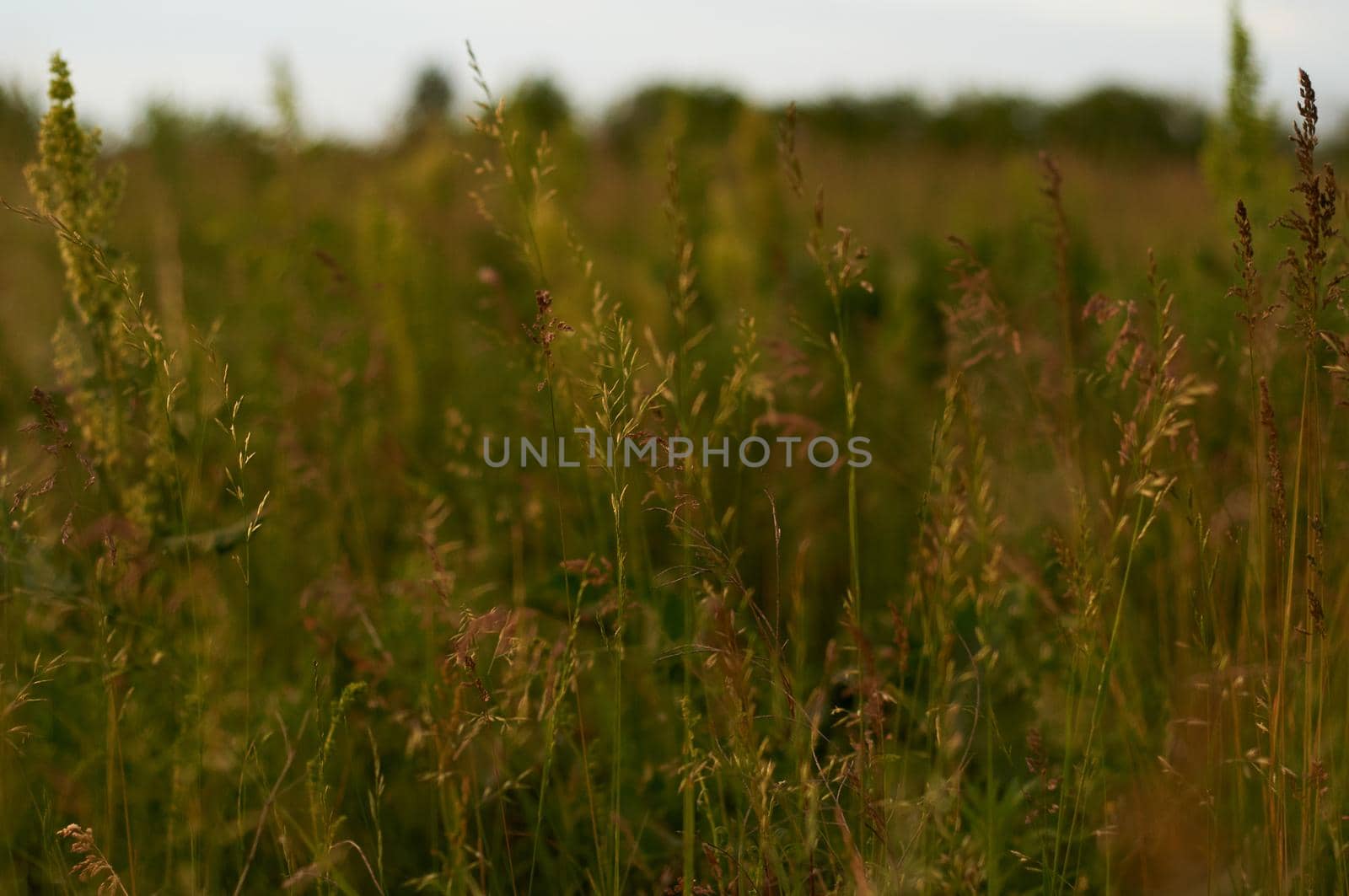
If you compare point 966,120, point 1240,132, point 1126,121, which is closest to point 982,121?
point 966,120

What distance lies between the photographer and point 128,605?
4.56 ft

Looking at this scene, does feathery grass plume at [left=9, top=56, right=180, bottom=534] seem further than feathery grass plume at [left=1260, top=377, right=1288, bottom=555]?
Yes

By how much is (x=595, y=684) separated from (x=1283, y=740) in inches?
38.9

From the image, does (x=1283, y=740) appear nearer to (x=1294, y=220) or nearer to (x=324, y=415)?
(x=1294, y=220)

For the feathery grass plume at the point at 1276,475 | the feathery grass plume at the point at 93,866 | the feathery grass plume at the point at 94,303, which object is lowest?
the feathery grass plume at the point at 93,866

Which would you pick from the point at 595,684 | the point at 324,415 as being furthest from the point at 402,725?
the point at 324,415

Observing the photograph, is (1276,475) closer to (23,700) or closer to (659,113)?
(23,700)

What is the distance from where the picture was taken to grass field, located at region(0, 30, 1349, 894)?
998mm

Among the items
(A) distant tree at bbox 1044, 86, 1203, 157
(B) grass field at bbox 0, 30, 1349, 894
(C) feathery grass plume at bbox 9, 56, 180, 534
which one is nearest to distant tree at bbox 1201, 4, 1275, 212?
(B) grass field at bbox 0, 30, 1349, 894

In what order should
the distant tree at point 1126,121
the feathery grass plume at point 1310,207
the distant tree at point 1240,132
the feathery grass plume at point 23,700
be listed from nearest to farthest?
the feathery grass plume at point 1310,207 → the feathery grass plume at point 23,700 → the distant tree at point 1240,132 → the distant tree at point 1126,121

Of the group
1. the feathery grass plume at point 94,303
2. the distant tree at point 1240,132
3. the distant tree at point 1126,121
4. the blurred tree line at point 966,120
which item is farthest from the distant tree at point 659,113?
the feathery grass plume at point 94,303

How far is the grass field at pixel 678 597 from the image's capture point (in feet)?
3.27

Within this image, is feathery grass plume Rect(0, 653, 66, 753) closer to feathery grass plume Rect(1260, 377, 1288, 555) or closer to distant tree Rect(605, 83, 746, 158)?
feathery grass plume Rect(1260, 377, 1288, 555)

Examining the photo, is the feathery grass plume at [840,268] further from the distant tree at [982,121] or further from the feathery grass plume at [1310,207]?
the distant tree at [982,121]
